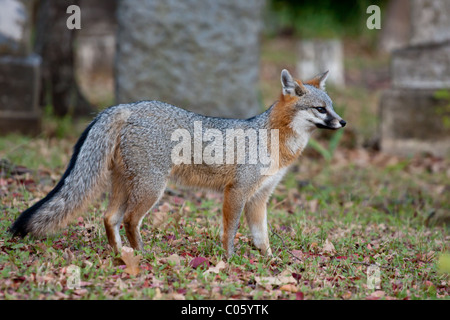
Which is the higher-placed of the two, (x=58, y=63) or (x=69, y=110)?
(x=58, y=63)

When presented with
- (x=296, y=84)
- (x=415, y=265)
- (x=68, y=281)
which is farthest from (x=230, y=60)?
(x=68, y=281)

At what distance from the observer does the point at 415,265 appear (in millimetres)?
5086

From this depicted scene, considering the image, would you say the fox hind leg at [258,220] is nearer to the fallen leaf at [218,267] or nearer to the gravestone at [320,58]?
the fallen leaf at [218,267]

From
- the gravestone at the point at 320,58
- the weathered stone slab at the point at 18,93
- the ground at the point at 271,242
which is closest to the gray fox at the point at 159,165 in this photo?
the ground at the point at 271,242

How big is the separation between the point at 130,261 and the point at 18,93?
5.58 meters

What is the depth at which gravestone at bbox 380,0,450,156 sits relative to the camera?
9.98 metres

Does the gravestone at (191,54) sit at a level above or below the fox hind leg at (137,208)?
above

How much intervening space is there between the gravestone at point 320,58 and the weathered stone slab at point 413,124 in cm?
634

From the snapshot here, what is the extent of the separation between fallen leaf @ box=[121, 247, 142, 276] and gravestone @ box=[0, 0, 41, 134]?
17.8 feet

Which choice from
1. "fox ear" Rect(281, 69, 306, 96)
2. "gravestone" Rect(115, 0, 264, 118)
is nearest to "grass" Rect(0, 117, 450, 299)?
"fox ear" Rect(281, 69, 306, 96)

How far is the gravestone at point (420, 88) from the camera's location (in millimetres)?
9977

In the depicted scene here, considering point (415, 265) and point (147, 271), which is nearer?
point (147, 271)
